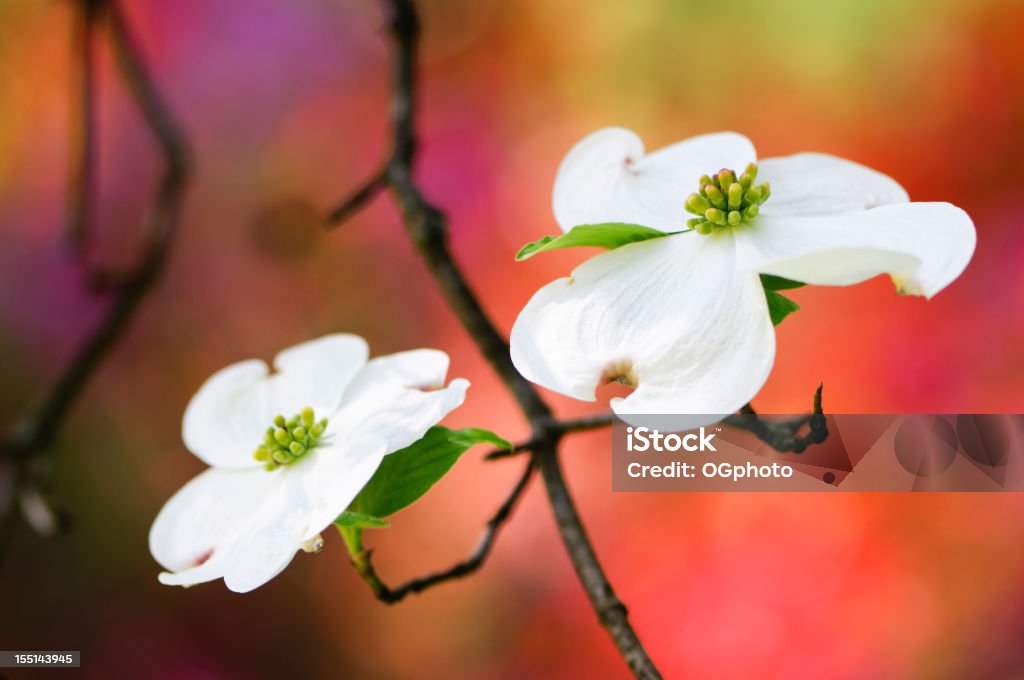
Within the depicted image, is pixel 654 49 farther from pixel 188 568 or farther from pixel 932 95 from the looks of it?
Answer: pixel 188 568

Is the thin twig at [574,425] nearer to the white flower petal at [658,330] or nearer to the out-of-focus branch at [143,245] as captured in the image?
the white flower petal at [658,330]

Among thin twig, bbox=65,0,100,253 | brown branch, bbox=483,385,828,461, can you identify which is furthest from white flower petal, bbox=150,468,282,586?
thin twig, bbox=65,0,100,253

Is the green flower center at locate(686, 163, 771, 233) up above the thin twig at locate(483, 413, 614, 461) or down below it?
above

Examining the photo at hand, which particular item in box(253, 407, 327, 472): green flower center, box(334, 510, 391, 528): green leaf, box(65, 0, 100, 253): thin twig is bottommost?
box(334, 510, 391, 528): green leaf

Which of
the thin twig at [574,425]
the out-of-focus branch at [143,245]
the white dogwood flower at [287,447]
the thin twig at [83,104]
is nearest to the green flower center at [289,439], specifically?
the white dogwood flower at [287,447]

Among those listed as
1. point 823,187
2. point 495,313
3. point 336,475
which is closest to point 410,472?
point 336,475

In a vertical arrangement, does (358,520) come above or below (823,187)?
below

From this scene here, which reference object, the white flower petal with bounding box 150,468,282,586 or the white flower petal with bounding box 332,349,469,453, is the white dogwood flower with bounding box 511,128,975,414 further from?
the white flower petal with bounding box 150,468,282,586

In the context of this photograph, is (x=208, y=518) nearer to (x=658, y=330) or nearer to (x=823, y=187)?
(x=658, y=330)
